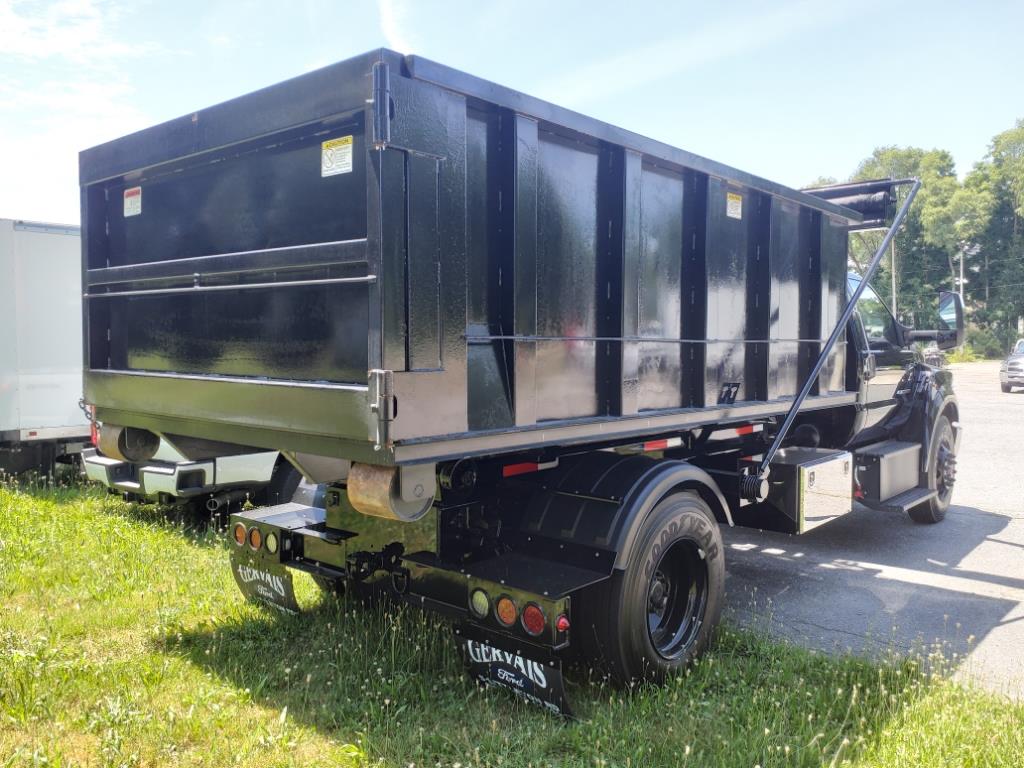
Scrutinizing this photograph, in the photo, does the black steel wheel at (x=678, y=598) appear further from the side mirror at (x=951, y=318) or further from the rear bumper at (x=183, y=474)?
the side mirror at (x=951, y=318)

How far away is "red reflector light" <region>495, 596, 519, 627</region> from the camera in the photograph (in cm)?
328

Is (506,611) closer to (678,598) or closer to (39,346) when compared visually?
(678,598)

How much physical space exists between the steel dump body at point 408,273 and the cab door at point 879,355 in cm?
234

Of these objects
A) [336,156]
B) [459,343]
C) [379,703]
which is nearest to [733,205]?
[459,343]

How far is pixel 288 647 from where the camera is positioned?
168 inches

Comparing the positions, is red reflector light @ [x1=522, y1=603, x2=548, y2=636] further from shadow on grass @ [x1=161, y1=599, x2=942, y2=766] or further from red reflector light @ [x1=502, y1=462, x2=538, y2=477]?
red reflector light @ [x1=502, y1=462, x2=538, y2=477]

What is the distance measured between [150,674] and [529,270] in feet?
8.51

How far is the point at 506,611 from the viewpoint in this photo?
330 centimetres

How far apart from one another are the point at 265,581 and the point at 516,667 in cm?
158

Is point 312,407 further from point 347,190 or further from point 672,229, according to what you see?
point 672,229

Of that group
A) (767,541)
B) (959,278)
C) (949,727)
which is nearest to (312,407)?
(949,727)

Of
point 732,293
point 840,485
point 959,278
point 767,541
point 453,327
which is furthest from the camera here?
point 959,278

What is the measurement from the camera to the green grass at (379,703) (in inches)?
124

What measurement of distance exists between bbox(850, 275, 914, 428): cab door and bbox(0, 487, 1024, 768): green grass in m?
3.03
